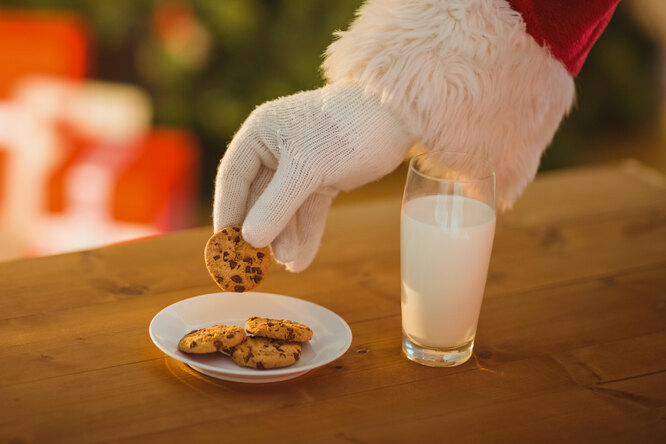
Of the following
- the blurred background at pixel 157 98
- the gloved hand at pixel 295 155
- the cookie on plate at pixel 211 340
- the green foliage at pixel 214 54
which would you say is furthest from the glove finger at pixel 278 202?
the green foliage at pixel 214 54

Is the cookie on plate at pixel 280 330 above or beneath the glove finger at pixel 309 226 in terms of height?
beneath

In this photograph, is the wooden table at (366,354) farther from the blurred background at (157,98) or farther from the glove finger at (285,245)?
the blurred background at (157,98)

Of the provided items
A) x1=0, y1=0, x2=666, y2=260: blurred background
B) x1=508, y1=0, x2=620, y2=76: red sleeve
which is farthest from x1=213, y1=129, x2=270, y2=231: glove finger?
x1=0, y1=0, x2=666, y2=260: blurred background

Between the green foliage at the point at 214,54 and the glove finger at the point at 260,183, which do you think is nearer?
the glove finger at the point at 260,183

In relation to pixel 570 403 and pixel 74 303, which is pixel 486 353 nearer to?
pixel 570 403

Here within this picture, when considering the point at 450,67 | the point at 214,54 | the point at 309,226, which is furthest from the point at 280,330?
the point at 214,54

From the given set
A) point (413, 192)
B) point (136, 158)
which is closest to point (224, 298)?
point (413, 192)

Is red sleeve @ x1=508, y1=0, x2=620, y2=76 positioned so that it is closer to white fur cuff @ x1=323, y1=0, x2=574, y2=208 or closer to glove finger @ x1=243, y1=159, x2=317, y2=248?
white fur cuff @ x1=323, y1=0, x2=574, y2=208
